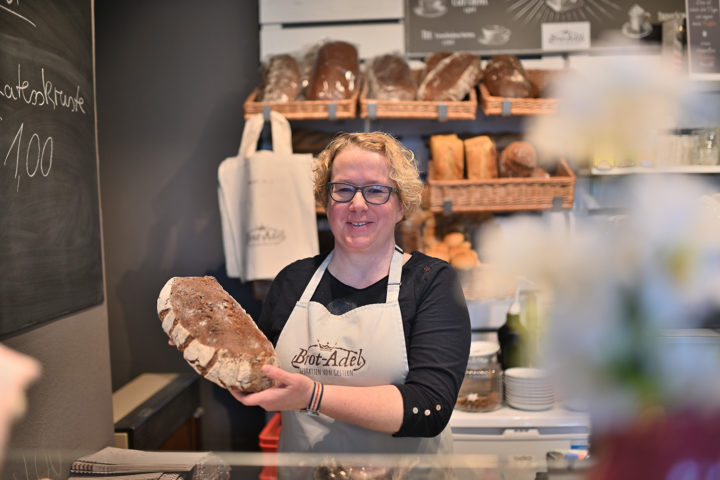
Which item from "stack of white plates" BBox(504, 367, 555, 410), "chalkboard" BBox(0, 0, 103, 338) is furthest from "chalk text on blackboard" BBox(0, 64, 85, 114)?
"stack of white plates" BBox(504, 367, 555, 410)

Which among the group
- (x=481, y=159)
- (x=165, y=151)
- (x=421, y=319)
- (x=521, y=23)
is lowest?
(x=421, y=319)

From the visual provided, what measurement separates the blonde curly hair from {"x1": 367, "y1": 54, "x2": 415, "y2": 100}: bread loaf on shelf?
51.3 inches

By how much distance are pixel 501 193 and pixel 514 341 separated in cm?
63

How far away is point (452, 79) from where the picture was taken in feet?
9.10

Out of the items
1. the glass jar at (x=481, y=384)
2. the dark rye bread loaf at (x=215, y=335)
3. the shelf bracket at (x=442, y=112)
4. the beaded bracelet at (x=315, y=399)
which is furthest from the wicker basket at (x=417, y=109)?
the beaded bracelet at (x=315, y=399)

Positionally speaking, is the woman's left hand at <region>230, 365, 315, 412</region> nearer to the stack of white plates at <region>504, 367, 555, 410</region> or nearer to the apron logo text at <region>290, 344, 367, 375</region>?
the apron logo text at <region>290, 344, 367, 375</region>

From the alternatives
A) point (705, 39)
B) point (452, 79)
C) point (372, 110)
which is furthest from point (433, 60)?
point (705, 39)

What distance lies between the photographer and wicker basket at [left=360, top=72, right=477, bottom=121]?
2701 mm

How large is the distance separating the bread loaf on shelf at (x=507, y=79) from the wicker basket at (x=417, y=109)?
0.51 ft

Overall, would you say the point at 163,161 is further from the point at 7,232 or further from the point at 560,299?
the point at 560,299

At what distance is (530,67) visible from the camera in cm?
308

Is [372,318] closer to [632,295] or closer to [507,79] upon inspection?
[632,295]

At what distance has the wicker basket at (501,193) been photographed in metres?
2.66

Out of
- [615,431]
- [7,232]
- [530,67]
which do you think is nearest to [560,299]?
[615,431]
